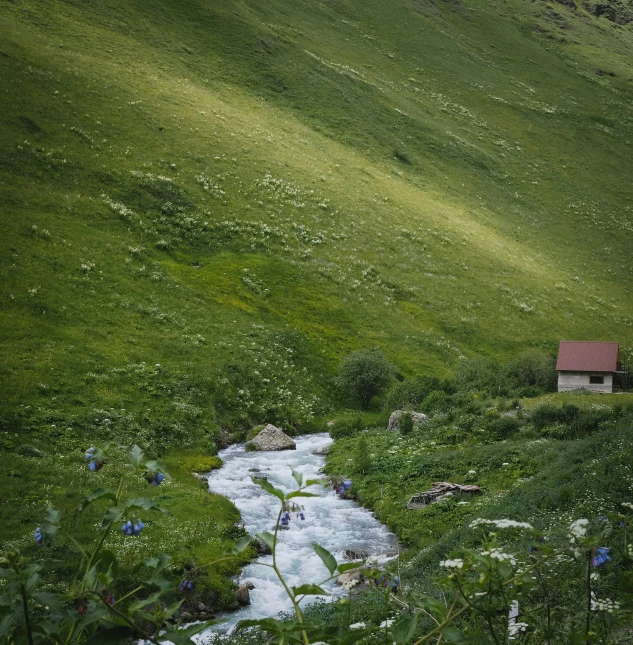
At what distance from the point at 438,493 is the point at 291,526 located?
579cm

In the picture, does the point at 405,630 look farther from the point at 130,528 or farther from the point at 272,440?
the point at 272,440

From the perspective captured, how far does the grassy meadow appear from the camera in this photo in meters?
32.1

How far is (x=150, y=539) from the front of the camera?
60.9 feet

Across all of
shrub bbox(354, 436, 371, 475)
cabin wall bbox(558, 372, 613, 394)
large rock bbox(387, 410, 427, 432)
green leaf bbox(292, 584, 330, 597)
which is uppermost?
green leaf bbox(292, 584, 330, 597)

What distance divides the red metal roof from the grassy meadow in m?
9.43

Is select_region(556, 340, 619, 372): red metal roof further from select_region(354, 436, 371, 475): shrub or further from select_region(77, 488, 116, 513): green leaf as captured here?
select_region(77, 488, 116, 513): green leaf

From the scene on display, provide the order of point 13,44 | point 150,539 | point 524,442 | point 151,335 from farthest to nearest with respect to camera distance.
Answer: point 13,44, point 151,335, point 524,442, point 150,539

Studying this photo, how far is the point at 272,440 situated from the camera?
33312 mm

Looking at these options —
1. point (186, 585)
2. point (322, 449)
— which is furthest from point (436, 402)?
point (186, 585)

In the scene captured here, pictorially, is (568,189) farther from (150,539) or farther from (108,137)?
(150,539)

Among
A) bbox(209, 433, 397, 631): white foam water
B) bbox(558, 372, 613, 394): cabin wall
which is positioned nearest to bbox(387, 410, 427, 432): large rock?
bbox(209, 433, 397, 631): white foam water

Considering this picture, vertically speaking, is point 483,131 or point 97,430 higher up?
point 483,131

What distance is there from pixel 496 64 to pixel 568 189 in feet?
195

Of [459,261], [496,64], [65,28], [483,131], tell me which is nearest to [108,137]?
[65,28]
